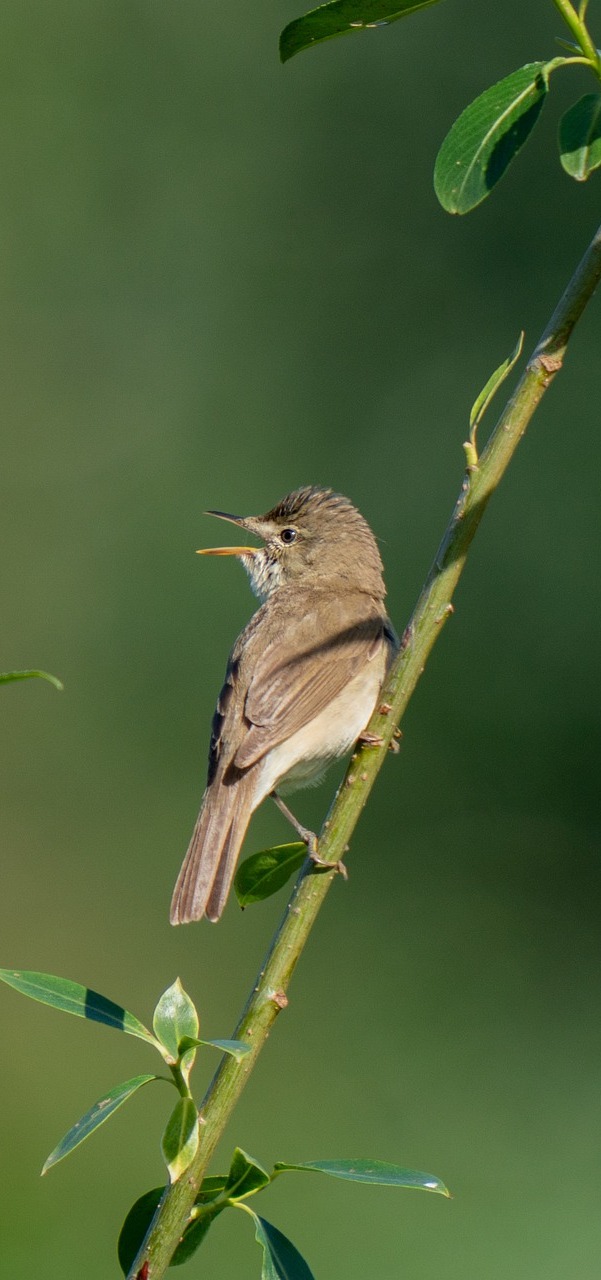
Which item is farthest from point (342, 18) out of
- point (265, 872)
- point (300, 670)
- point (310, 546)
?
point (310, 546)

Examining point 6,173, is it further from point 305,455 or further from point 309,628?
point 309,628

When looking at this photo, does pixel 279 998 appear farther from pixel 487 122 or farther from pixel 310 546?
pixel 310 546

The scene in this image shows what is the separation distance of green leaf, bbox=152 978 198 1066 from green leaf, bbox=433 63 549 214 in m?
0.95

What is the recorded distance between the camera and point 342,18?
5.56ft

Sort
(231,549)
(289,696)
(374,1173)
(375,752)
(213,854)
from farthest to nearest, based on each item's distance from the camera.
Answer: (231,549) < (289,696) < (213,854) < (375,752) < (374,1173)

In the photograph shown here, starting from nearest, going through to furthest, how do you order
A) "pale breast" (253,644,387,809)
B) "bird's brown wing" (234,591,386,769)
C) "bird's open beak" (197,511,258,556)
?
1. "bird's brown wing" (234,591,386,769)
2. "pale breast" (253,644,387,809)
3. "bird's open beak" (197,511,258,556)

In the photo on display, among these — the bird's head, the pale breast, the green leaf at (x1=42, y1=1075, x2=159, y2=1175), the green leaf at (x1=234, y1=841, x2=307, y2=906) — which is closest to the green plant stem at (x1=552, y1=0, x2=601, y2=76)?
the green leaf at (x1=234, y1=841, x2=307, y2=906)

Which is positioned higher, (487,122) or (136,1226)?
(487,122)

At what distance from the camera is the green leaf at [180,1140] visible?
1.42m

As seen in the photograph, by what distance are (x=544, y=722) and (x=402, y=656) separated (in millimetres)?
6409

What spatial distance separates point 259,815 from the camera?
8180 mm

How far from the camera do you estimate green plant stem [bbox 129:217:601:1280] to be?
4.73ft

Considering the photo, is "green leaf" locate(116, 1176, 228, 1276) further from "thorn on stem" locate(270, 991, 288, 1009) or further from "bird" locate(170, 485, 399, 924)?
"bird" locate(170, 485, 399, 924)

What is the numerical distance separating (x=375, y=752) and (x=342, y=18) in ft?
3.00
